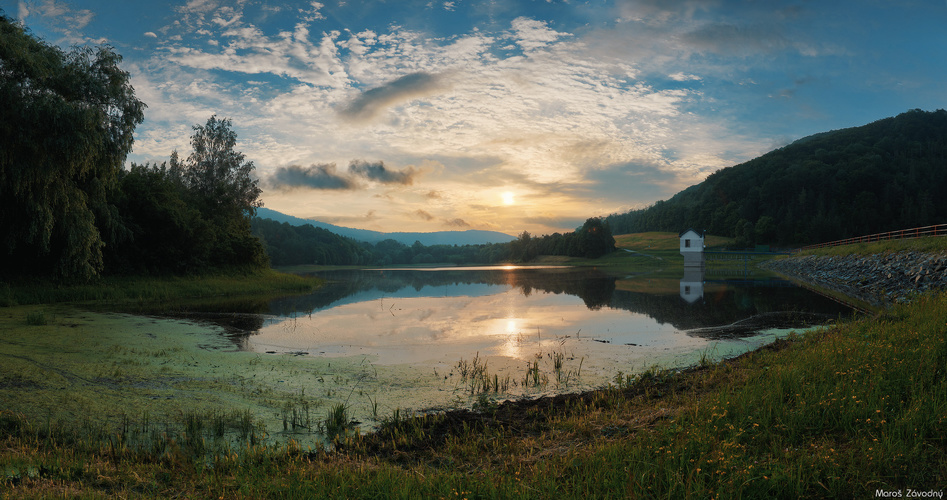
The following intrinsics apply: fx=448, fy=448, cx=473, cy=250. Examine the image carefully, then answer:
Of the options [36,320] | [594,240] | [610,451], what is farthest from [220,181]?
[594,240]

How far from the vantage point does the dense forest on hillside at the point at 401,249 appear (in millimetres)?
107250

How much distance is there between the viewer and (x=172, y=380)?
8914 millimetres

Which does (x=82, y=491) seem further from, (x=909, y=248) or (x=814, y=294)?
(x=909, y=248)

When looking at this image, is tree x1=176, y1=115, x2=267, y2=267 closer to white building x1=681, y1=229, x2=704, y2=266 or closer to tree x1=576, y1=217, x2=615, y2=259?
white building x1=681, y1=229, x2=704, y2=266

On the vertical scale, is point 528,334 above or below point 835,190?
below

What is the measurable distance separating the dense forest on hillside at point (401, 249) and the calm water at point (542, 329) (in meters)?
68.0

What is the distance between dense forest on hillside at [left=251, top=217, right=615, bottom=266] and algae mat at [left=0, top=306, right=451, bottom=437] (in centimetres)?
7342

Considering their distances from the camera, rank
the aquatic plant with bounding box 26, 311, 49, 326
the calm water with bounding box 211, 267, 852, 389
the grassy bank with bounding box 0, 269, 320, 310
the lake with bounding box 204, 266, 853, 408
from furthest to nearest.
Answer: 1. the grassy bank with bounding box 0, 269, 320, 310
2. the aquatic plant with bounding box 26, 311, 49, 326
3. the calm water with bounding box 211, 267, 852, 389
4. the lake with bounding box 204, 266, 853, 408

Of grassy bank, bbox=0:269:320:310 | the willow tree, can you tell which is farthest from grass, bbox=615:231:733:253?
the willow tree

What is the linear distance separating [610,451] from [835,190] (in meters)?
158

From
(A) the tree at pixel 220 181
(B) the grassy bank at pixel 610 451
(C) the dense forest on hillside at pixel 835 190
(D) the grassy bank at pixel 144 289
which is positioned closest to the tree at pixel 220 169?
(A) the tree at pixel 220 181

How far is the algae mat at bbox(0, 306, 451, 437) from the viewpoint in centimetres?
703

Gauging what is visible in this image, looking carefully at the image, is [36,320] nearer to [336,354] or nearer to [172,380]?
[172,380]

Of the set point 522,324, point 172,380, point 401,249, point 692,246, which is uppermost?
point 401,249
